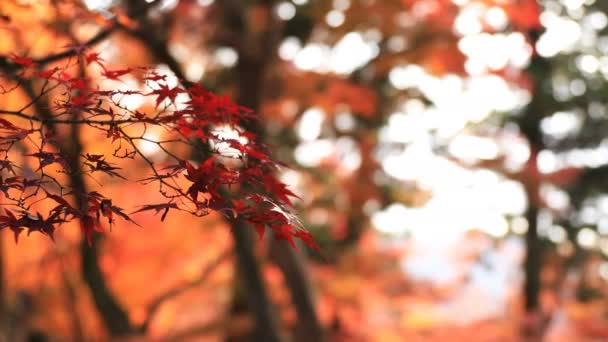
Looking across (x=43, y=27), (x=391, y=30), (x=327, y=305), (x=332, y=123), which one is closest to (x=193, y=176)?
(x=43, y=27)

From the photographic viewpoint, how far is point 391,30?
605 centimetres

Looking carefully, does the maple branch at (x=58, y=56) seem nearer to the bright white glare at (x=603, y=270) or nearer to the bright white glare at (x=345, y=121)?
the bright white glare at (x=345, y=121)

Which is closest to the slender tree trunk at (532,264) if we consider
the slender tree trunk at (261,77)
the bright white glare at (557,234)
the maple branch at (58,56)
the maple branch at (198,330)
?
the bright white glare at (557,234)

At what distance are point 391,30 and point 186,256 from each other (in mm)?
3916

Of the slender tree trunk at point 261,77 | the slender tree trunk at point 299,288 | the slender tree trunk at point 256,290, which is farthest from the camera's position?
the slender tree trunk at point 299,288

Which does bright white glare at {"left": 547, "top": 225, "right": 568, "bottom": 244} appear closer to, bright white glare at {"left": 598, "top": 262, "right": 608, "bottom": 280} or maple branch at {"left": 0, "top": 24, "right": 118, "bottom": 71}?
bright white glare at {"left": 598, "top": 262, "right": 608, "bottom": 280}

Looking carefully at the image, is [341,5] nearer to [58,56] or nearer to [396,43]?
[396,43]

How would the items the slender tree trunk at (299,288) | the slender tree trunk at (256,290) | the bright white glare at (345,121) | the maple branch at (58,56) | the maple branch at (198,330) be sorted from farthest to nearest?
1. the bright white glare at (345,121)
2. the maple branch at (198,330)
3. the slender tree trunk at (299,288)
4. the slender tree trunk at (256,290)
5. the maple branch at (58,56)

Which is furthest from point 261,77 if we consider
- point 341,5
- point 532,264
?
point 532,264

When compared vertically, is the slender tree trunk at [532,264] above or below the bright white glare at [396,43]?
below

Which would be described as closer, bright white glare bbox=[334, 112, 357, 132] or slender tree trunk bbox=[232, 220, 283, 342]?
slender tree trunk bbox=[232, 220, 283, 342]

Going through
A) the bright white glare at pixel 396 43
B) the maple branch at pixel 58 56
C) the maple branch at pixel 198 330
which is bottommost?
the maple branch at pixel 198 330

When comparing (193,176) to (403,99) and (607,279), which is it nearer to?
(403,99)

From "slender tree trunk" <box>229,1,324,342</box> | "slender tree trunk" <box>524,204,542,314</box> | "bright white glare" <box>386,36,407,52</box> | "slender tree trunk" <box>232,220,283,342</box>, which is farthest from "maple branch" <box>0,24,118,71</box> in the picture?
"slender tree trunk" <box>524,204,542,314</box>
